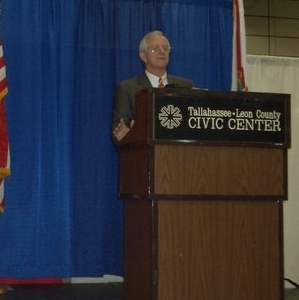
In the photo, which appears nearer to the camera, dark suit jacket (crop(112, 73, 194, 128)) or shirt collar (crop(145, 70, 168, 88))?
dark suit jacket (crop(112, 73, 194, 128))

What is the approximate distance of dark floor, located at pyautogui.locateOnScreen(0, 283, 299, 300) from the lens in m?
3.56

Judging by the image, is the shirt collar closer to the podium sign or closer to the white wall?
the podium sign

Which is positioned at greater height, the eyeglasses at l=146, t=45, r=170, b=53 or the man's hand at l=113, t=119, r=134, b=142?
the eyeglasses at l=146, t=45, r=170, b=53

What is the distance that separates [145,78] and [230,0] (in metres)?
1.46

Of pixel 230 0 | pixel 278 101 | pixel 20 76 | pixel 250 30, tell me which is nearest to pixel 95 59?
pixel 20 76

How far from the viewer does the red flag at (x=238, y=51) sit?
4.21 m

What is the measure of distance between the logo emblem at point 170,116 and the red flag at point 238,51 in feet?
5.44

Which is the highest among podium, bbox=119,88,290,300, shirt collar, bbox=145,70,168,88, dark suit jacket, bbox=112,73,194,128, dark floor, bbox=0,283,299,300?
shirt collar, bbox=145,70,168,88

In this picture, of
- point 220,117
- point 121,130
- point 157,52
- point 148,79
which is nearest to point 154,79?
point 148,79

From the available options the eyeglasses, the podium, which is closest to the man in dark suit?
the eyeglasses

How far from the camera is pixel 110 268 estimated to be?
163 inches

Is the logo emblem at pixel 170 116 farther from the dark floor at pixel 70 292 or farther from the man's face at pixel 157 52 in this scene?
the dark floor at pixel 70 292

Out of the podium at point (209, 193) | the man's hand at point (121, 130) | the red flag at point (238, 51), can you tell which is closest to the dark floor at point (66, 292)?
the podium at point (209, 193)

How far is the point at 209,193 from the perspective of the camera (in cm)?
265
